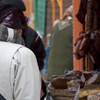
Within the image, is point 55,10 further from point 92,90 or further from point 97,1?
point 92,90

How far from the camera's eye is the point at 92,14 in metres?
3.70

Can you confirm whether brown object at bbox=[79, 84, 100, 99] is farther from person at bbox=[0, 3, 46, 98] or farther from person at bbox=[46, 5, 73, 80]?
person at bbox=[46, 5, 73, 80]

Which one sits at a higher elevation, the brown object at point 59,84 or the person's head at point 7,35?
the person's head at point 7,35

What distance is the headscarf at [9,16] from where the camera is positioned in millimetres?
3338

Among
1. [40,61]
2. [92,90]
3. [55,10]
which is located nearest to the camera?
[92,90]

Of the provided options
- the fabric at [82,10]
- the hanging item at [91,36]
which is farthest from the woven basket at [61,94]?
the fabric at [82,10]

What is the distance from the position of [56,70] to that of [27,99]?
321 centimetres

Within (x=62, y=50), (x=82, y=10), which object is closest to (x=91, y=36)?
(x=82, y=10)

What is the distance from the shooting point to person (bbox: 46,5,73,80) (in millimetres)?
5730

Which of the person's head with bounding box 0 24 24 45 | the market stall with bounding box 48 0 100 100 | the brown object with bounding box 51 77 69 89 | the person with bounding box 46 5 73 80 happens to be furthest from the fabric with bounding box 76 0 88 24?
the person with bounding box 46 5 73 80

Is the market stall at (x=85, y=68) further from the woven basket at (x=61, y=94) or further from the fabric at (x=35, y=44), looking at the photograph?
the fabric at (x=35, y=44)

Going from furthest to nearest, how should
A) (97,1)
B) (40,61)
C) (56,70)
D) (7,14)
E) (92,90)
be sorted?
(56,70), (40,61), (97,1), (7,14), (92,90)

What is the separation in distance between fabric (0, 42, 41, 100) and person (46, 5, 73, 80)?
121 inches

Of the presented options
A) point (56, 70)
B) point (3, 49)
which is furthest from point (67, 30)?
point (3, 49)
